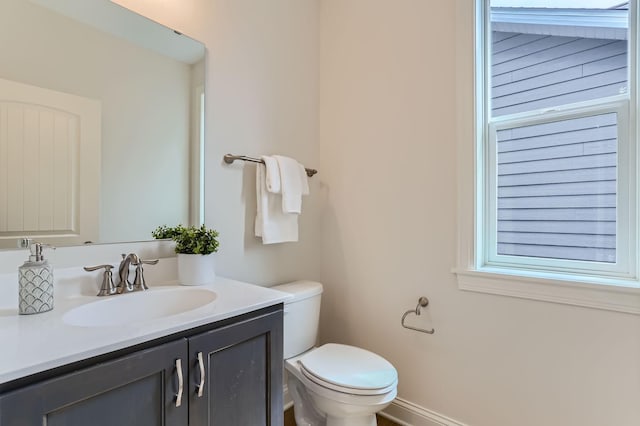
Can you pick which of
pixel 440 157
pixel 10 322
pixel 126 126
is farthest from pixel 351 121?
pixel 10 322

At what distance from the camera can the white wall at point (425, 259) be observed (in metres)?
1.28

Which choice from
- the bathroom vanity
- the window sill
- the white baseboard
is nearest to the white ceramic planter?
the bathroom vanity

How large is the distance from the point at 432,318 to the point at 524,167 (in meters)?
0.83

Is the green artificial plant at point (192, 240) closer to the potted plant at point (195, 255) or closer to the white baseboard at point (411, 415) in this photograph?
the potted plant at point (195, 255)

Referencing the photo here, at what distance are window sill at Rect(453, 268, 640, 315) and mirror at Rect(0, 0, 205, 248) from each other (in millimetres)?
1285

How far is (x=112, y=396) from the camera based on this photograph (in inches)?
28.9

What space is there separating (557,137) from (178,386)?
1679 mm

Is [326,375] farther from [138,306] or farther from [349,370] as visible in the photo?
[138,306]

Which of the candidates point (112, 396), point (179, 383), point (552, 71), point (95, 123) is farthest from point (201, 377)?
point (552, 71)

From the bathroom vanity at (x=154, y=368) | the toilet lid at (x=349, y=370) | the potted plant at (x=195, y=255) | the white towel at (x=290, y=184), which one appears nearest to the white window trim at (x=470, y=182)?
the toilet lid at (x=349, y=370)

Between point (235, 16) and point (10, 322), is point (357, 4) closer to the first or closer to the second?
point (235, 16)

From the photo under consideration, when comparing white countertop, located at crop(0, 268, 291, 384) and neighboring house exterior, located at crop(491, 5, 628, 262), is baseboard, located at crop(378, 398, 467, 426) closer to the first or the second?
neighboring house exterior, located at crop(491, 5, 628, 262)

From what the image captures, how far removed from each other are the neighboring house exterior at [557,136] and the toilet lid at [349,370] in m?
0.78

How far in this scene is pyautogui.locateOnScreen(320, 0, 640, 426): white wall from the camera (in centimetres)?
128
